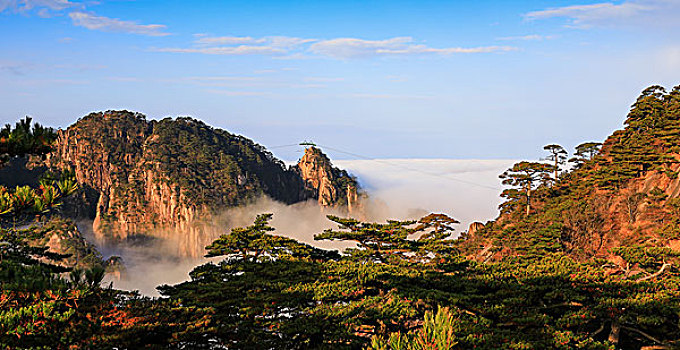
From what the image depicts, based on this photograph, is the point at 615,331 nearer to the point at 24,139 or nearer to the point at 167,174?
the point at 24,139

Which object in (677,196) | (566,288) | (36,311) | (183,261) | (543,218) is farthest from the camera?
(183,261)

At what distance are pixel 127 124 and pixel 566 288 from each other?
150551 millimetres

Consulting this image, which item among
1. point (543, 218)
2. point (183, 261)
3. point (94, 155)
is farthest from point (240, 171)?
point (543, 218)

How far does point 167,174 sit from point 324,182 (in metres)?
45.8

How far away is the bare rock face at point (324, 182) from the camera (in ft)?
509

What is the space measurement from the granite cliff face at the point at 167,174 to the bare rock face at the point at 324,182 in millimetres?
308

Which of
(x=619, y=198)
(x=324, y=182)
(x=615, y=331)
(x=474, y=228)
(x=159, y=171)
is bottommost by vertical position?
(x=474, y=228)

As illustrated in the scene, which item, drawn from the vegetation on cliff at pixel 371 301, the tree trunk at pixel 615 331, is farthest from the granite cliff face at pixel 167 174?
the tree trunk at pixel 615 331

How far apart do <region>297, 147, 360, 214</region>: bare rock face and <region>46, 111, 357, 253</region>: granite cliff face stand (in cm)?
31

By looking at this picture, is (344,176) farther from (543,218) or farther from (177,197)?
(543,218)

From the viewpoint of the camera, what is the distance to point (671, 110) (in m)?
41.8

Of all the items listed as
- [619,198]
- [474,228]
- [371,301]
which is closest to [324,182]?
[474,228]

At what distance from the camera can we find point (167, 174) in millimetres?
134500

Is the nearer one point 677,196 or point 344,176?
point 677,196
